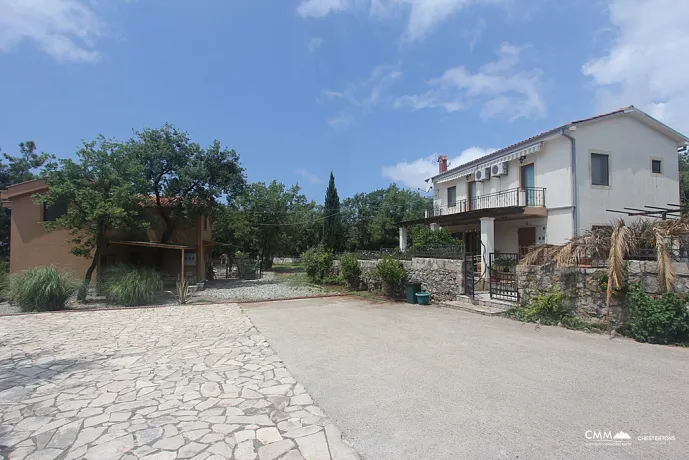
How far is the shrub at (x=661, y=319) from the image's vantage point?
20.7ft

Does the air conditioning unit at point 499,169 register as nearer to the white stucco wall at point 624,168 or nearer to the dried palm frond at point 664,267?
the white stucco wall at point 624,168

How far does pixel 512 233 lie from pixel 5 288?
2234cm

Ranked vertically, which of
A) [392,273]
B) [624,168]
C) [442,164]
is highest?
[442,164]

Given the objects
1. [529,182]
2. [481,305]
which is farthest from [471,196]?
[481,305]

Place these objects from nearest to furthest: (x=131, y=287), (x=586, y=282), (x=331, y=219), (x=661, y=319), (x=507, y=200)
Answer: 1. (x=661, y=319)
2. (x=586, y=282)
3. (x=131, y=287)
4. (x=507, y=200)
5. (x=331, y=219)

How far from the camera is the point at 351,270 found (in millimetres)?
16609

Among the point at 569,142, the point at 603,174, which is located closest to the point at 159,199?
the point at 569,142

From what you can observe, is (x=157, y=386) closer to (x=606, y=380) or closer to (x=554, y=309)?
(x=606, y=380)

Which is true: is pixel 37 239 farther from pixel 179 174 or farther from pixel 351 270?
pixel 351 270

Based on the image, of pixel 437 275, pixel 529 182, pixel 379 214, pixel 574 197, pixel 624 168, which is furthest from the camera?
pixel 379 214

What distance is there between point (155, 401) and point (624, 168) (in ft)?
61.8

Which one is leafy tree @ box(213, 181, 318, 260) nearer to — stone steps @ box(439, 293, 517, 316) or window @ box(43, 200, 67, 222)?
window @ box(43, 200, 67, 222)

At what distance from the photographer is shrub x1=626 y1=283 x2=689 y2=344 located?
631cm

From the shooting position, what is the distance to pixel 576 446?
309 cm
